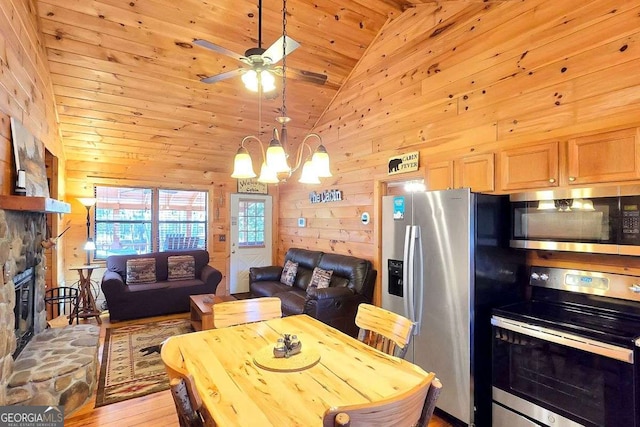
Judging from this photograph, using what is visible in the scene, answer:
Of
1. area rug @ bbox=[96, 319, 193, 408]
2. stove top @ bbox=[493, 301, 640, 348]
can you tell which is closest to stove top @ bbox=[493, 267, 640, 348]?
stove top @ bbox=[493, 301, 640, 348]

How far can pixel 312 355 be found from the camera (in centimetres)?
164

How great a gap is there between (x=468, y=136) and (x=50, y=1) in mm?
3969

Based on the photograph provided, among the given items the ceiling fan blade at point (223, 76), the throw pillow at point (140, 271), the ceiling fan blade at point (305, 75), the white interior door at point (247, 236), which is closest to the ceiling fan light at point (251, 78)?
the ceiling fan blade at point (223, 76)

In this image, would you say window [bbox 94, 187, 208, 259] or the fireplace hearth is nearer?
the fireplace hearth

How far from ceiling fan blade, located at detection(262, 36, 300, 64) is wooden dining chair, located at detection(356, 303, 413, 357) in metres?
1.75

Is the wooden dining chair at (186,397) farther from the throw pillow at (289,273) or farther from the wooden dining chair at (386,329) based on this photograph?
the throw pillow at (289,273)

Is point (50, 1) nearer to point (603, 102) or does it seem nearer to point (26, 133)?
point (26, 133)

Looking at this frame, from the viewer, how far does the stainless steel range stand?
1.74 metres

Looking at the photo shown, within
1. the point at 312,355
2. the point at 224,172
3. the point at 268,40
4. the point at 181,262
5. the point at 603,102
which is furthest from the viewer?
the point at 224,172

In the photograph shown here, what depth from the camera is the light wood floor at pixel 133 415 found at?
8.07ft

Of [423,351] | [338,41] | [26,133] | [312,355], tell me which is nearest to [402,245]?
[423,351]

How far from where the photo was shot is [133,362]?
137 inches

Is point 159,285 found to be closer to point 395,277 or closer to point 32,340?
point 32,340

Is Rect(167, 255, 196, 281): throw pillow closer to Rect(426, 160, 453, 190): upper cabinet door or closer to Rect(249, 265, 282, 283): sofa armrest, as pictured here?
Rect(249, 265, 282, 283): sofa armrest
